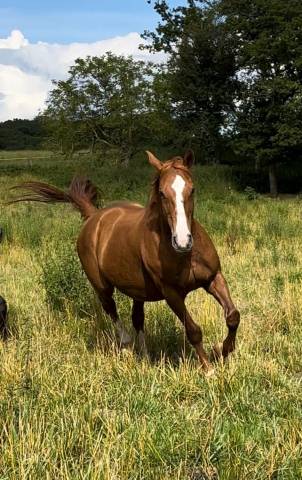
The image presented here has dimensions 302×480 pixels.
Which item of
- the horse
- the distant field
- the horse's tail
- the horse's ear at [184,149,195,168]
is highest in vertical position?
the distant field

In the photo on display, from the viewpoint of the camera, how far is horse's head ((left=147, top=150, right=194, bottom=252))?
374 centimetres

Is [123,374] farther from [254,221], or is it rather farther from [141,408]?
[254,221]

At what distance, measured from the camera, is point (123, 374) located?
4305 mm

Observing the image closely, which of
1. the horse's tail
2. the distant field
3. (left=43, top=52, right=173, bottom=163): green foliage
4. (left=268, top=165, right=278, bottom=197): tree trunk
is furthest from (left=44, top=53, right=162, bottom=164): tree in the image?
the horse's tail

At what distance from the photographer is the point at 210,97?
31.7 metres

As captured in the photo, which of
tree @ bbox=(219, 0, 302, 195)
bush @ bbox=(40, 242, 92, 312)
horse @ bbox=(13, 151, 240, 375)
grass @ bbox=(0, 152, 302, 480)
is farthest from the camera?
tree @ bbox=(219, 0, 302, 195)

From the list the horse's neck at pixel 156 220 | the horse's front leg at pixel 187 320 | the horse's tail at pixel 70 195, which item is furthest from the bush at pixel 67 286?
the horse's front leg at pixel 187 320

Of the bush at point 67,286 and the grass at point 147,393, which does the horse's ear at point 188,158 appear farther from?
the bush at point 67,286

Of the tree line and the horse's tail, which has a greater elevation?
the tree line

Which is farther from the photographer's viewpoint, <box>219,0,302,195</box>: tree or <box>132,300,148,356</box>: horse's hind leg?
<box>219,0,302,195</box>: tree

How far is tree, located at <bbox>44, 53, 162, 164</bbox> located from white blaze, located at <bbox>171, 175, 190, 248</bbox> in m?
29.0

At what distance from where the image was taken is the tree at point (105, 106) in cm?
3288

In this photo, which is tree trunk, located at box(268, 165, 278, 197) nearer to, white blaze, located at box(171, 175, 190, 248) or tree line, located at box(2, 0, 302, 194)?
tree line, located at box(2, 0, 302, 194)

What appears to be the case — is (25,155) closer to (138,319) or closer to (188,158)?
(138,319)
